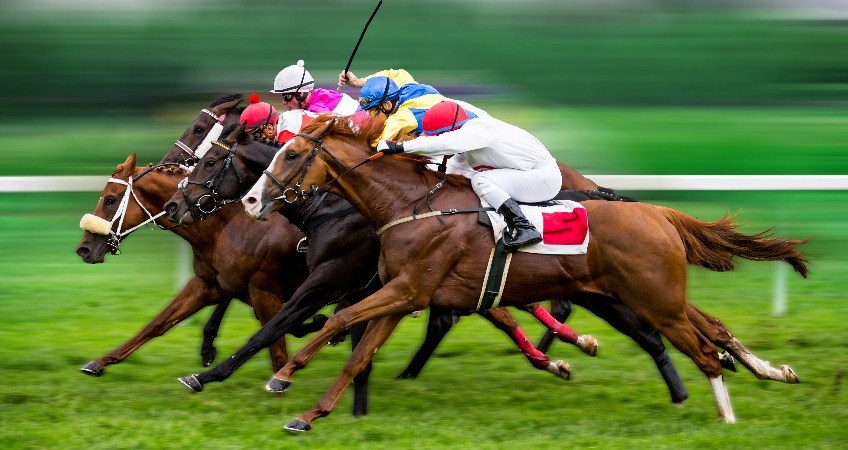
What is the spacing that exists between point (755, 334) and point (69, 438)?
4.28 meters

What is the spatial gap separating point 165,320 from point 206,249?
0.42 meters

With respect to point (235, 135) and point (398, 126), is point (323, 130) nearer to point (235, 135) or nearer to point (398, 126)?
point (398, 126)

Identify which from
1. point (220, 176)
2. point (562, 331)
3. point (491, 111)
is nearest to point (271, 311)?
point (220, 176)

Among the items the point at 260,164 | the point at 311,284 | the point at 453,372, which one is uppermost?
the point at 260,164

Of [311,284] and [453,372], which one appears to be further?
[453,372]

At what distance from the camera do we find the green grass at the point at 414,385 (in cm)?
562

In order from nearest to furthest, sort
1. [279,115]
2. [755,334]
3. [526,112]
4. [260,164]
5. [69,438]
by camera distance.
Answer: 1. [69,438]
2. [260,164]
3. [279,115]
4. [755,334]
5. [526,112]

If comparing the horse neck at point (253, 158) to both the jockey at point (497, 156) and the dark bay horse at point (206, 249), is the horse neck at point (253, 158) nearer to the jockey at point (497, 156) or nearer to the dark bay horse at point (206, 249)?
the dark bay horse at point (206, 249)

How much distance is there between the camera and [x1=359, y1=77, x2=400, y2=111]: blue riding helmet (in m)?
6.49

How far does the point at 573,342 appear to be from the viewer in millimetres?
7188

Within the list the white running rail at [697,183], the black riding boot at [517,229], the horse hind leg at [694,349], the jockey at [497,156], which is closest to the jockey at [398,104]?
the jockey at [497,156]

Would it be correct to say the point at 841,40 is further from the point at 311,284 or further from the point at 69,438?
the point at 69,438

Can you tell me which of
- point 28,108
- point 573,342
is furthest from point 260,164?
point 28,108

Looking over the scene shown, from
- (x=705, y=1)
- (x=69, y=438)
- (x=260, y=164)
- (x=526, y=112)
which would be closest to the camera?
(x=69, y=438)
